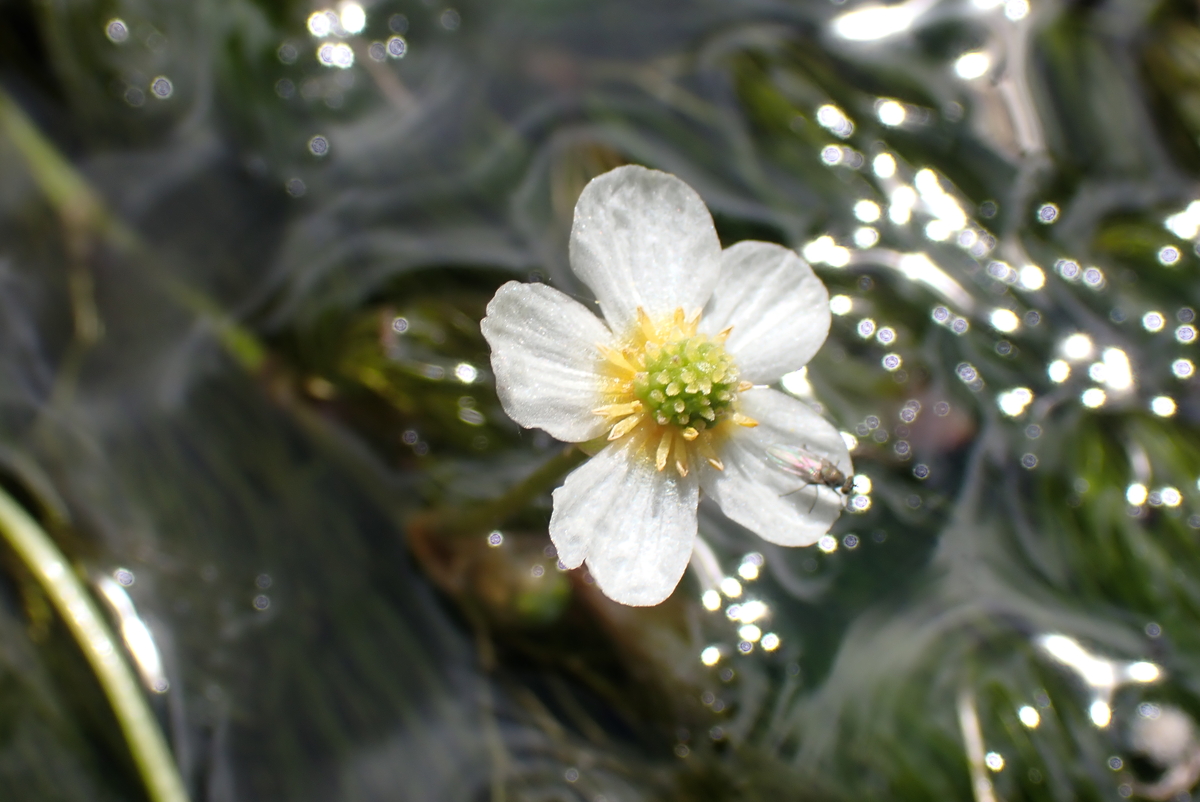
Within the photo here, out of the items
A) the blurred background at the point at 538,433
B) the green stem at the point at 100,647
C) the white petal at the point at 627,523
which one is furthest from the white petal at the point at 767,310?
the green stem at the point at 100,647

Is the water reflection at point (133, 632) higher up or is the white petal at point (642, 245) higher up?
the white petal at point (642, 245)

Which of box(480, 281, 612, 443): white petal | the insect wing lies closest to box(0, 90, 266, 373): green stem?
box(480, 281, 612, 443): white petal

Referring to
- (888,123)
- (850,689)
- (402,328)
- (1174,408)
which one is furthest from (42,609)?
(1174,408)

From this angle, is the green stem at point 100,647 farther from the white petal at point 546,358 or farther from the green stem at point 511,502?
the white petal at point 546,358

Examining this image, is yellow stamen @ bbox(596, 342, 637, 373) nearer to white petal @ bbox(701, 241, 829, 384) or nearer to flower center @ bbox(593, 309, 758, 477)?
flower center @ bbox(593, 309, 758, 477)

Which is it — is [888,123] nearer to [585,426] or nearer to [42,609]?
[585,426]
